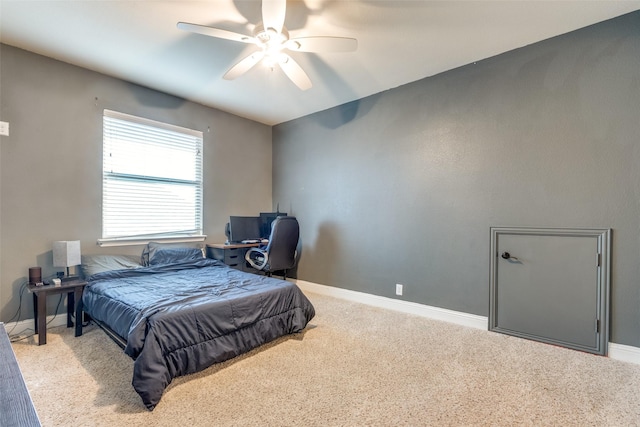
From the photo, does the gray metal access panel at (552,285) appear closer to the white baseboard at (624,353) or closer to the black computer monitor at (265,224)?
the white baseboard at (624,353)

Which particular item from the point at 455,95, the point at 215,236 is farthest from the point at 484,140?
the point at 215,236

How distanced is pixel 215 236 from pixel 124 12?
2.74m

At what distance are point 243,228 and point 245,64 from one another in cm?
237

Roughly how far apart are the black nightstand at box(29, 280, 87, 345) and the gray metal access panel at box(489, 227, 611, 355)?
381cm

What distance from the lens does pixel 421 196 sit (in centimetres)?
340

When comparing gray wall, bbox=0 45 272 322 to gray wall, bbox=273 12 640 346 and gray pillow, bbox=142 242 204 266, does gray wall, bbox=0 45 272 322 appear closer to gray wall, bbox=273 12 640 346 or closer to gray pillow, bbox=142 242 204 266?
gray pillow, bbox=142 242 204 266

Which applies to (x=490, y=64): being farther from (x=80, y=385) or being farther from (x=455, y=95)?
(x=80, y=385)

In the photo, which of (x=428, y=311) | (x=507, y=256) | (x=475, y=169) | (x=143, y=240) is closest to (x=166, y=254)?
(x=143, y=240)

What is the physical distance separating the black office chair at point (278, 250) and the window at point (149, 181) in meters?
0.89

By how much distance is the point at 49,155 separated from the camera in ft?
9.71

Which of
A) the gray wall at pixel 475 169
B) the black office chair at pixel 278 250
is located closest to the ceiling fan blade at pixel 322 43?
the gray wall at pixel 475 169

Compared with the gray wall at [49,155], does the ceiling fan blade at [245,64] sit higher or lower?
higher

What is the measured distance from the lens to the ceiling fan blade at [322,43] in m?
2.14

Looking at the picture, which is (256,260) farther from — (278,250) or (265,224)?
(265,224)
